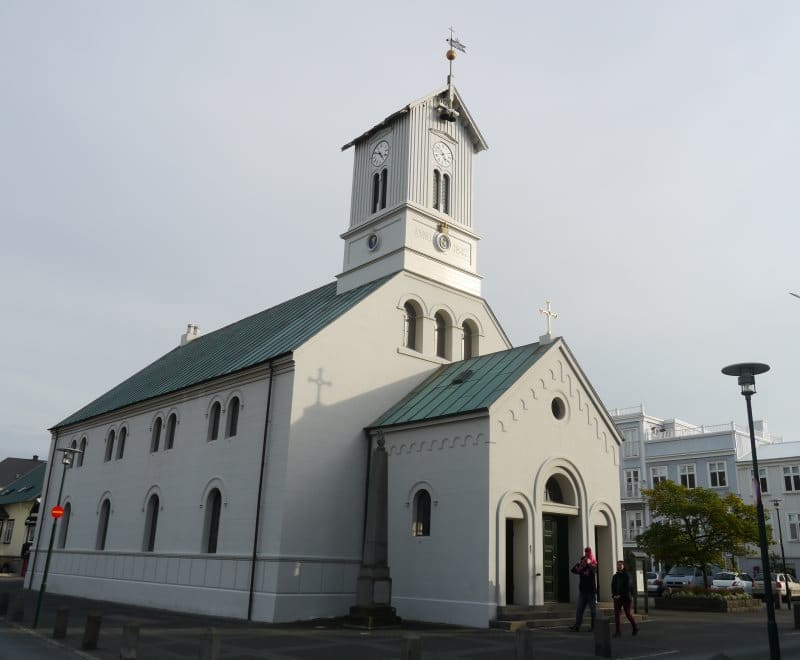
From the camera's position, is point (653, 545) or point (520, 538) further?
point (653, 545)

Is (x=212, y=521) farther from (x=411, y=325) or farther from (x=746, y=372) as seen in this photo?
(x=746, y=372)

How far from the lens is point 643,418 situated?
223 feet

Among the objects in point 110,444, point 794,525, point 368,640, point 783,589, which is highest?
point 110,444

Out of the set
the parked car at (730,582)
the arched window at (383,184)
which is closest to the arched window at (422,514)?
the arched window at (383,184)

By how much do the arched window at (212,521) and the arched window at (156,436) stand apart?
6.17 m

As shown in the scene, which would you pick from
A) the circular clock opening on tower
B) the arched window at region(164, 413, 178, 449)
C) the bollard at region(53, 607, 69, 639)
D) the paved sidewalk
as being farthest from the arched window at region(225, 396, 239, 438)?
the circular clock opening on tower

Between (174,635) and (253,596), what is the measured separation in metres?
4.28

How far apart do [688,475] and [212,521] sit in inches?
1905

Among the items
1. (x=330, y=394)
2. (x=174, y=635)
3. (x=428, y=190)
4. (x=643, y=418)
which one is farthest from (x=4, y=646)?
(x=643, y=418)

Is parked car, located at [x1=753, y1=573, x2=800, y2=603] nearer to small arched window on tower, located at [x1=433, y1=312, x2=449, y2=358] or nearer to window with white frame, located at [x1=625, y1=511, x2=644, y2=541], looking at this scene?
window with white frame, located at [x1=625, y1=511, x2=644, y2=541]

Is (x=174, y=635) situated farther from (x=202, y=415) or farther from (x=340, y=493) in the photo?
(x=202, y=415)

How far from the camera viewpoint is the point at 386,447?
998 inches

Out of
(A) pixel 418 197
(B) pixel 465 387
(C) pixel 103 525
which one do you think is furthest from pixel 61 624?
(A) pixel 418 197

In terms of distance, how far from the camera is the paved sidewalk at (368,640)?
1549cm
